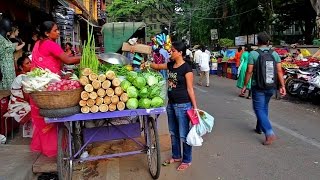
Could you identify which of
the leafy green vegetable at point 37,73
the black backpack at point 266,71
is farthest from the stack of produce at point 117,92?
the black backpack at point 266,71

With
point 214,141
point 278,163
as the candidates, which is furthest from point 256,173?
point 214,141

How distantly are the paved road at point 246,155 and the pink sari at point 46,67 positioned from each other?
0.78 m

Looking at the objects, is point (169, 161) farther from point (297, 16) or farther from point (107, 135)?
point (297, 16)

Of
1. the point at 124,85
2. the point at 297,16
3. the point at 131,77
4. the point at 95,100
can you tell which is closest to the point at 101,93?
the point at 95,100

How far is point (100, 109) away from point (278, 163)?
9.36 feet

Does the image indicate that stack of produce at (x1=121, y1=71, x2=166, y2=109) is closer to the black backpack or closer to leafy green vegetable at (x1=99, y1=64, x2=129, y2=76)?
leafy green vegetable at (x1=99, y1=64, x2=129, y2=76)

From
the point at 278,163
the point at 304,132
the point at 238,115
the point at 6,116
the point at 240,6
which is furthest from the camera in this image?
the point at 240,6

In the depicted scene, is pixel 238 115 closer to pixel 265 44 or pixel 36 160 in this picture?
pixel 265 44

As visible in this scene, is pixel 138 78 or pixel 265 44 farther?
pixel 265 44

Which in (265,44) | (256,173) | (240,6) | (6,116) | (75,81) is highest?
(240,6)

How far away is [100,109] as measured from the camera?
411 centimetres

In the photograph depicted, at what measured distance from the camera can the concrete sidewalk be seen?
4.49 m

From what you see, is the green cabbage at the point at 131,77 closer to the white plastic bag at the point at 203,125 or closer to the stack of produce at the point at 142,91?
the stack of produce at the point at 142,91

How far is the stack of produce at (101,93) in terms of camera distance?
4070mm
